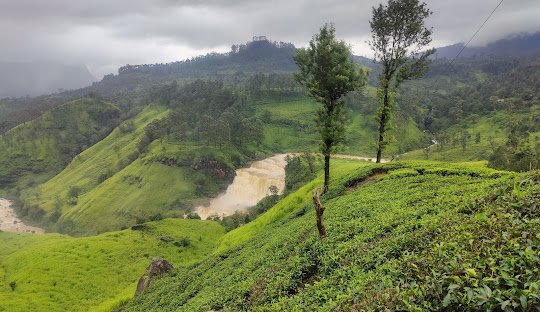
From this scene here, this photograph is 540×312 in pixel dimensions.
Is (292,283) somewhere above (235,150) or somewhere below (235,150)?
above

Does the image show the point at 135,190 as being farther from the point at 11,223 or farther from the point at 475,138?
the point at 475,138

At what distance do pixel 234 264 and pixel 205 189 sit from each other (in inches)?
4461

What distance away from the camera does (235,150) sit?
163750mm

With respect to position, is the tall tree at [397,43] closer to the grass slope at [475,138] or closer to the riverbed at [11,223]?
the grass slope at [475,138]

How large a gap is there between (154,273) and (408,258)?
35.0 metres

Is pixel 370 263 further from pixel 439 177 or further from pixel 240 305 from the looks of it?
pixel 439 177

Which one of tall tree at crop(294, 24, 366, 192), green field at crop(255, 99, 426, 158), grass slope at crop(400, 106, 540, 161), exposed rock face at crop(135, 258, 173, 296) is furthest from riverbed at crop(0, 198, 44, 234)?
grass slope at crop(400, 106, 540, 161)

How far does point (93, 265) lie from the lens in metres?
68.6

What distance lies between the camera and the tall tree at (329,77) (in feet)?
119

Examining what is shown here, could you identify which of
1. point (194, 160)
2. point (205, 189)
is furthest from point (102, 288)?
point (194, 160)

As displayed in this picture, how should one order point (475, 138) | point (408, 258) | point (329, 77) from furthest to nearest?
point (475, 138)
point (329, 77)
point (408, 258)

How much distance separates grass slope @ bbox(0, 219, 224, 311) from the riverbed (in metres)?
74.5

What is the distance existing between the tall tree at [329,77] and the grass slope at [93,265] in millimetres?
25846

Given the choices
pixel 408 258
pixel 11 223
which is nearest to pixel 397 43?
pixel 408 258
